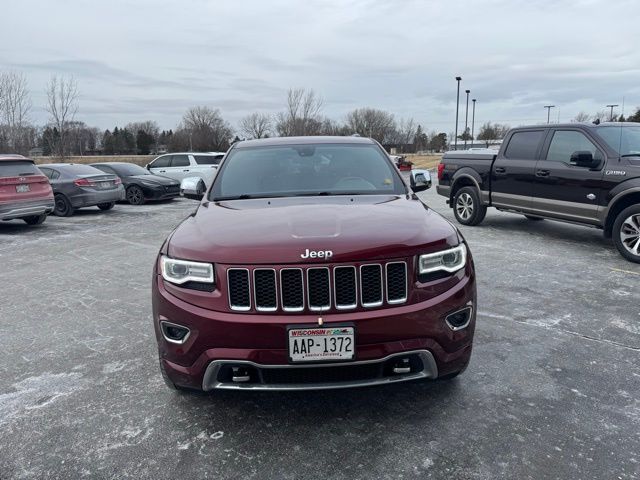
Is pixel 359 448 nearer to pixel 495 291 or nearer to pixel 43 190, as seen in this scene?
pixel 495 291

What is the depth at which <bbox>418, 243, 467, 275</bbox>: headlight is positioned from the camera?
2.69m

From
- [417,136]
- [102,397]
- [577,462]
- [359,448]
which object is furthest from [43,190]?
[417,136]

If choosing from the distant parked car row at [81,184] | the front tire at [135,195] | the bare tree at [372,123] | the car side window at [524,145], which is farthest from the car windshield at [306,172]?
the bare tree at [372,123]

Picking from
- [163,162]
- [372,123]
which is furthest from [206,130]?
[163,162]

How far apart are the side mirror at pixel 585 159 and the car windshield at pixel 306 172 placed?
4.02 meters

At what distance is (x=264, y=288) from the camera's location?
256 centimetres

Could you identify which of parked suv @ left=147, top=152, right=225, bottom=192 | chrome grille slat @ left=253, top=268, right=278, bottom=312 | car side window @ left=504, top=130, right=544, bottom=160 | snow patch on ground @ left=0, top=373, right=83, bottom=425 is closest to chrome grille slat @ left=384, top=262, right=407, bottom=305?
chrome grille slat @ left=253, top=268, right=278, bottom=312

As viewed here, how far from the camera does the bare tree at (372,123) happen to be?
2858 inches

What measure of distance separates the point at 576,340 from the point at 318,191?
8.04 ft

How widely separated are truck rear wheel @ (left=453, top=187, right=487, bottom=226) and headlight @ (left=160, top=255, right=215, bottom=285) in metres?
7.71

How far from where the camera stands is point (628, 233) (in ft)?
22.0

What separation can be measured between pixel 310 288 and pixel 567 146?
6.65 meters

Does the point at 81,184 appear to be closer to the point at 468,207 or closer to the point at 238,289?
the point at 468,207

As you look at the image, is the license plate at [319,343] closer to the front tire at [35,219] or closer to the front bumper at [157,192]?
the front tire at [35,219]
